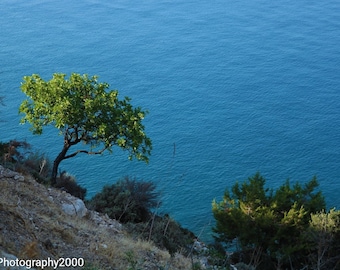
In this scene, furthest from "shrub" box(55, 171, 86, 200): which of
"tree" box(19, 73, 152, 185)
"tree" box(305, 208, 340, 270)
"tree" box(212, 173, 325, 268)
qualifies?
"tree" box(305, 208, 340, 270)

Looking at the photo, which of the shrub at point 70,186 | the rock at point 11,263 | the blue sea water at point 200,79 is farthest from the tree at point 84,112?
the blue sea water at point 200,79

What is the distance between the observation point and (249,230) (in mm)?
25547

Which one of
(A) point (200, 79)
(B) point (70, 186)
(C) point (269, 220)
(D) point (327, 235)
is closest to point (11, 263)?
(B) point (70, 186)

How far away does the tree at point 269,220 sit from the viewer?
82.1ft

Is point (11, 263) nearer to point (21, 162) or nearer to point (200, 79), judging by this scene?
point (21, 162)

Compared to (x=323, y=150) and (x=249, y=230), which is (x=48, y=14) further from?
(x=249, y=230)

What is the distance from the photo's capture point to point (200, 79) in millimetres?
67750

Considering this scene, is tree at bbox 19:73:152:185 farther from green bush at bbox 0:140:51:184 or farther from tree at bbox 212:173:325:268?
tree at bbox 212:173:325:268

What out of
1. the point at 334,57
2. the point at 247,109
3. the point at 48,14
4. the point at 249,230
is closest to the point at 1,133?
the point at 247,109

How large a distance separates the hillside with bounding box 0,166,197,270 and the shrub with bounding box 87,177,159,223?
2.42 m

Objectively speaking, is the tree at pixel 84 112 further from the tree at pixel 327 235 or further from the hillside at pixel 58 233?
the tree at pixel 327 235

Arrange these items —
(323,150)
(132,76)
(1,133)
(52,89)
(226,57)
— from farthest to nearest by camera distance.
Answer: (226,57) < (132,76) < (323,150) < (1,133) < (52,89)

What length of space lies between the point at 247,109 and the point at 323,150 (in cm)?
1101

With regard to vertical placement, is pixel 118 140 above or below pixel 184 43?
below
